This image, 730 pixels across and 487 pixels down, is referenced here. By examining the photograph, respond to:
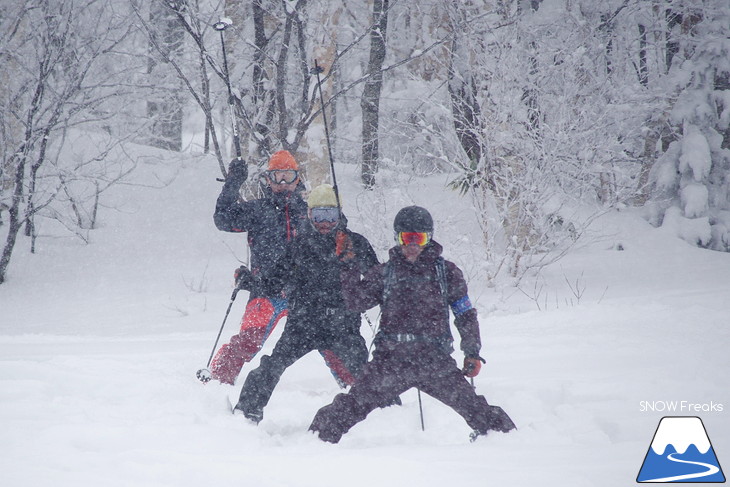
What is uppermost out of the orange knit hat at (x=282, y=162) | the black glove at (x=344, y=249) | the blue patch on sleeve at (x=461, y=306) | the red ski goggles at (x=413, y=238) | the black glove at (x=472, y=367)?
the orange knit hat at (x=282, y=162)

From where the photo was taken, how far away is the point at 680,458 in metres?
2.95

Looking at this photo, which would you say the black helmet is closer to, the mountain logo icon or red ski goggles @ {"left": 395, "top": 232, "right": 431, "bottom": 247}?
red ski goggles @ {"left": 395, "top": 232, "right": 431, "bottom": 247}

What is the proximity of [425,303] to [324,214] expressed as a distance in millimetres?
1095

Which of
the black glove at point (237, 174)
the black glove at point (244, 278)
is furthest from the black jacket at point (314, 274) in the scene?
the black glove at point (237, 174)

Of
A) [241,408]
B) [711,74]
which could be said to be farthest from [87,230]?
[711,74]

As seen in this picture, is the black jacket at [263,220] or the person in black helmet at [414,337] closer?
the person in black helmet at [414,337]

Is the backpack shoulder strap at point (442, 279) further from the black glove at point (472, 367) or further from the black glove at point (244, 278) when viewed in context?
the black glove at point (244, 278)

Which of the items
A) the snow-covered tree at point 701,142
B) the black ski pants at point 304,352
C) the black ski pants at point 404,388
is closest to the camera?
the black ski pants at point 404,388

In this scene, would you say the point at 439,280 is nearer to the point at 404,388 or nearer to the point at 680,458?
the point at 404,388

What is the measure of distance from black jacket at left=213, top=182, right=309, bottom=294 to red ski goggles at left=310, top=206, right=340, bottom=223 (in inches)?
25.1

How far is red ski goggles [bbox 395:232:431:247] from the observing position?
374 cm

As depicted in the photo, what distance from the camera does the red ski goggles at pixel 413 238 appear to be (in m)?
3.74

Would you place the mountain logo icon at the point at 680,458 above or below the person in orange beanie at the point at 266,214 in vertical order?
below

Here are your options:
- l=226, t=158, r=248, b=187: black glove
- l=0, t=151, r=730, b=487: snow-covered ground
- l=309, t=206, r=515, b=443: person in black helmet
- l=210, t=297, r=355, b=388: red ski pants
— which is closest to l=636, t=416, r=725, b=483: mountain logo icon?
l=0, t=151, r=730, b=487: snow-covered ground
